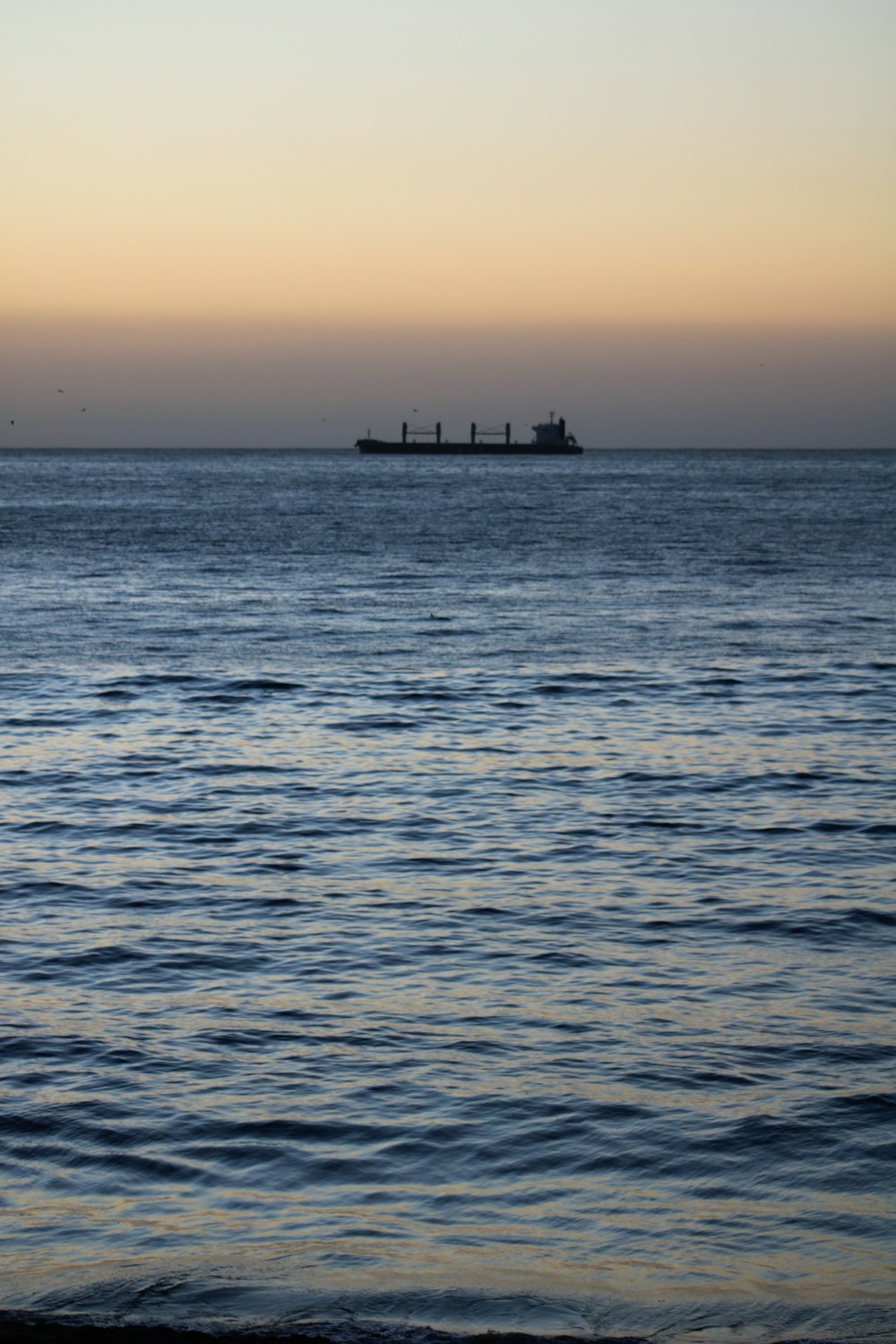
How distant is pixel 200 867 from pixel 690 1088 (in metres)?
6.24

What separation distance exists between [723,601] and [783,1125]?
31.3 metres

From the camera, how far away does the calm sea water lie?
6.68 meters

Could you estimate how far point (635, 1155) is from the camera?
309 inches

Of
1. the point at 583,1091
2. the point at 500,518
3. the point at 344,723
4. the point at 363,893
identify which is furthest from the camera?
the point at 500,518

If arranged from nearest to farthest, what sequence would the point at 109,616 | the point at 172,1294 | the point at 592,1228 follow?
the point at 172,1294 → the point at 592,1228 → the point at 109,616

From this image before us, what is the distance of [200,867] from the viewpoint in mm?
13844

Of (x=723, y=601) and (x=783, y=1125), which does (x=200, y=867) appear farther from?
(x=723, y=601)

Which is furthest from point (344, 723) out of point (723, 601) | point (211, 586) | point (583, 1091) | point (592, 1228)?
point (211, 586)

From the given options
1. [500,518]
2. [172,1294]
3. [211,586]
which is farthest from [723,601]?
[500,518]

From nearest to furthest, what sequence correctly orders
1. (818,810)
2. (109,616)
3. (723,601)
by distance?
(818,810)
(109,616)
(723,601)

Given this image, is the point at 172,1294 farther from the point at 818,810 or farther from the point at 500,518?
the point at 500,518

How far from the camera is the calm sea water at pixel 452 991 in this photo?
668cm

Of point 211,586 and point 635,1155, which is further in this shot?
point 211,586

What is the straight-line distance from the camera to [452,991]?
34.1ft
